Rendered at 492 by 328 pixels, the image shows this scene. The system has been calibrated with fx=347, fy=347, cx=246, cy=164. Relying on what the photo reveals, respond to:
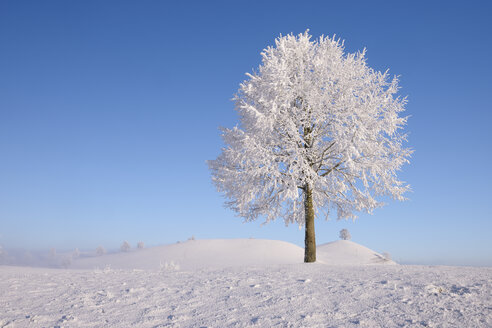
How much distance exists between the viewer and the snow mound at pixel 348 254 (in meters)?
26.5

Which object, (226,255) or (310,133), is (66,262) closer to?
(226,255)

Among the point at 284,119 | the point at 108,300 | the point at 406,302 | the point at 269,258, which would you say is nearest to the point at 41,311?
the point at 108,300

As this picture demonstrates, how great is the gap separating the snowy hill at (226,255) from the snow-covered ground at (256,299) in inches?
585

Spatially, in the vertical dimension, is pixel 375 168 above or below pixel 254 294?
above

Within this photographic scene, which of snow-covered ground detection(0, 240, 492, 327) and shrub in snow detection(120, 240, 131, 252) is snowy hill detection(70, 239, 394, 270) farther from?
snow-covered ground detection(0, 240, 492, 327)

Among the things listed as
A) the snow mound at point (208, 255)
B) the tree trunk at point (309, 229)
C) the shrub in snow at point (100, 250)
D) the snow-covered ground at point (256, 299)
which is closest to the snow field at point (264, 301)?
the snow-covered ground at point (256, 299)

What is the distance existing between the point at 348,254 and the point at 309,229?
1835cm

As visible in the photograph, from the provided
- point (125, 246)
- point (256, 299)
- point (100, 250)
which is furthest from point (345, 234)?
point (256, 299)

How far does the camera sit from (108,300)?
6559mm

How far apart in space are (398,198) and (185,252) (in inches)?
695

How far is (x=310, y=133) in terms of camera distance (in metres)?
12.8

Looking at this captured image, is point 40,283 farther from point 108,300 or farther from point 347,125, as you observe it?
point 347,125

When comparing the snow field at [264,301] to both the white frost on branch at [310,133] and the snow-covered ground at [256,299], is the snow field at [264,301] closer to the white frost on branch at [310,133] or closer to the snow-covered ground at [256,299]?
the snow-covered ground at [256,299]

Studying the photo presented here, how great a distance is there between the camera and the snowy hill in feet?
77.7
